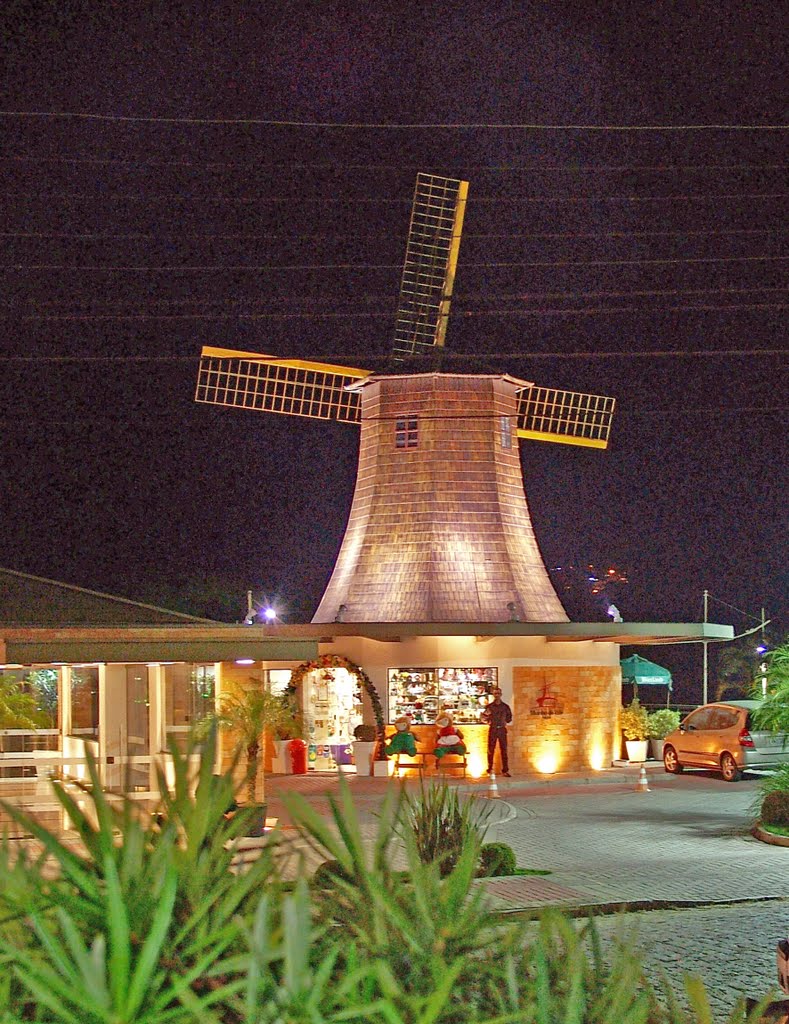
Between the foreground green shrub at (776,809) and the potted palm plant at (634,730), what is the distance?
1189cm

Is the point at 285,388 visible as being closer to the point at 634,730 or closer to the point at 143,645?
the point at 634,730

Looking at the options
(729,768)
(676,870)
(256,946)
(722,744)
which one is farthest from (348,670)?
(256,946)

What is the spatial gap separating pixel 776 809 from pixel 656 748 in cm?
1363

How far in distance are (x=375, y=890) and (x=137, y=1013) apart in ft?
3.24

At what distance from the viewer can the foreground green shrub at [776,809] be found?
18938 millimetres

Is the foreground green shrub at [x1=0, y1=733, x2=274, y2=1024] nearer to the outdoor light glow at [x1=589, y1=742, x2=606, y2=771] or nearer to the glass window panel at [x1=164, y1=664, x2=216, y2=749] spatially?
the glass window panel at [x1=164, y1=664, x2=216, y2=749]

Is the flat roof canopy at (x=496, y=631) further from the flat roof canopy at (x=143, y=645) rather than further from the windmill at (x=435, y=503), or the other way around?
the flat roof canopy at (x=143, y=645)

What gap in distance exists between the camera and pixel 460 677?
29484mm

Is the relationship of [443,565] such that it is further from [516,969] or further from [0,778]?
[516,969]

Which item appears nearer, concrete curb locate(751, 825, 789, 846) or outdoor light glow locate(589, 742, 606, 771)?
concrete curb locate(751, 825, 789, 846)

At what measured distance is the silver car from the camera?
27531 millimetres

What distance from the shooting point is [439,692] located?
2955cm

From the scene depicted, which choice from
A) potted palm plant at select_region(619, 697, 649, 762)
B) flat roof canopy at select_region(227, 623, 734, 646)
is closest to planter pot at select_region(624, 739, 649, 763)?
potted palm plant at select_region(619, 697, 649, 762)

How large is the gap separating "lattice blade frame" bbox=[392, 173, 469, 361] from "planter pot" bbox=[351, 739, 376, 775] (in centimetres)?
995
